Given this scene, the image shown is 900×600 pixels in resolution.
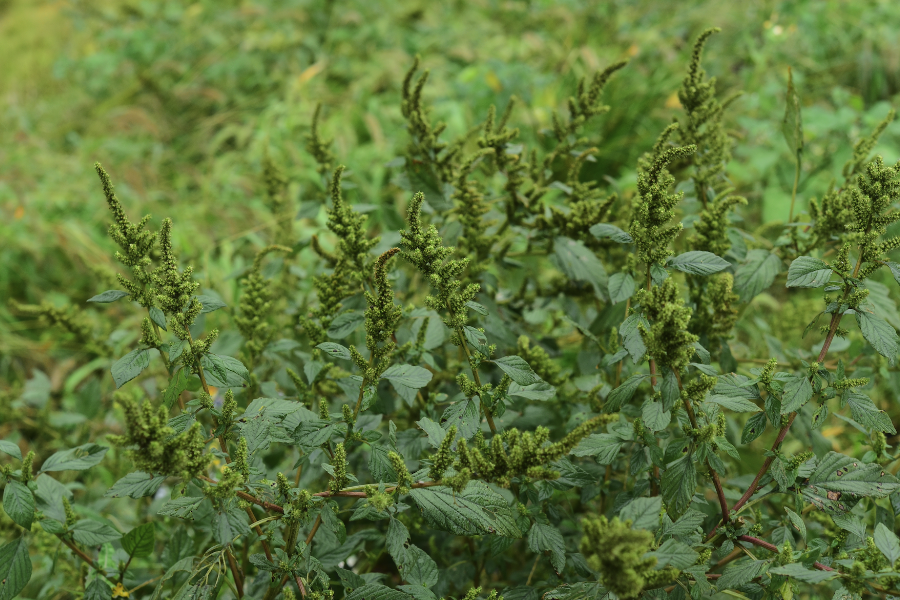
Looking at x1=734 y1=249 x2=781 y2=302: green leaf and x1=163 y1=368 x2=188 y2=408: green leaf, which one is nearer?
x1=163 y1=368 x2=188 y2=408: green leaf

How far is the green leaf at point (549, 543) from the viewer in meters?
1.15

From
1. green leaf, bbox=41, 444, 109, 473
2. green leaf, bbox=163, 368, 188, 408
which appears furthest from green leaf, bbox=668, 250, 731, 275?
green leaf, bbox=41, 444, 109, 473

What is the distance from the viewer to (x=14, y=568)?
113 centimetres

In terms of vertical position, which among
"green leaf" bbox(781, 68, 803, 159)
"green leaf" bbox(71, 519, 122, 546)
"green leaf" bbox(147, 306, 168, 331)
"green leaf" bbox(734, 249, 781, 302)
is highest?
"green leaf" bbox(781, 68, 803, 159)

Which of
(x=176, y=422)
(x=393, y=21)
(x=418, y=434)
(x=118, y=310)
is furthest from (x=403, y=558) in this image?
(x=393, y=21)

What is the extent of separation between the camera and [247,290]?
145 cm

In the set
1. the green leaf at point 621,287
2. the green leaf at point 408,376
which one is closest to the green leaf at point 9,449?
the green leaf at point 408,376

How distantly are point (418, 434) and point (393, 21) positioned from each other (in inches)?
187

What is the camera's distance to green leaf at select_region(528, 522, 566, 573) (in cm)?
115

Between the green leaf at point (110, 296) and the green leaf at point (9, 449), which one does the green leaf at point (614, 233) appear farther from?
the green leaf at point (9, 449)

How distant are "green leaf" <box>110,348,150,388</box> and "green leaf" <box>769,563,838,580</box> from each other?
1126 millimetres

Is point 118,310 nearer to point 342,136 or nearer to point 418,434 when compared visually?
point 342,136

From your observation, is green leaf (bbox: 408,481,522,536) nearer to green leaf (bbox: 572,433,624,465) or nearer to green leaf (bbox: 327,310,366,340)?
green leaf (bbox: 572,433,624,465)

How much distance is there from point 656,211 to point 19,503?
50.6 inches
